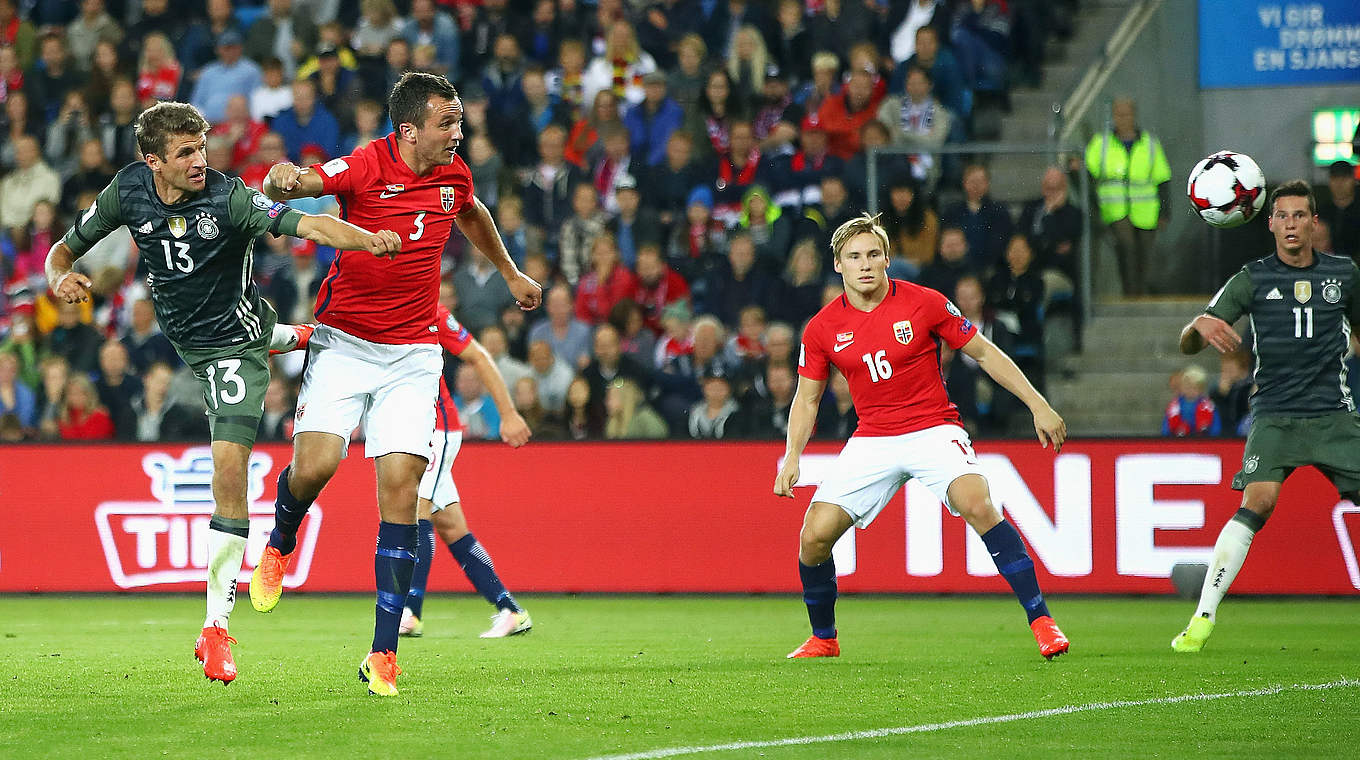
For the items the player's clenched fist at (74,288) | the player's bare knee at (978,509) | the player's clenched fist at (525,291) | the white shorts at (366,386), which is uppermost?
the player's clenched fist at (74,288)

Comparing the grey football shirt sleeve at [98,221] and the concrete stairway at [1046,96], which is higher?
the concrete stairway at [1046,96]

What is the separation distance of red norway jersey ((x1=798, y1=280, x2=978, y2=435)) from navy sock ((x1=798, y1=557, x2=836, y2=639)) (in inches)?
26.0

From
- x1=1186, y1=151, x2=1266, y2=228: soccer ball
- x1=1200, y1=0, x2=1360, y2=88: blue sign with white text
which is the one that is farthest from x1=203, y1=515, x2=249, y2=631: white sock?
x1=1200, y1=0, x2=1360, y2=88: blue sign with white text

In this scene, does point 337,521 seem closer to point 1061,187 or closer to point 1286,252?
point 1061,187

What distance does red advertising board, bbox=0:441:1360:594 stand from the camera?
11.7 m

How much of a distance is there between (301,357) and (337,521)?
2326mm

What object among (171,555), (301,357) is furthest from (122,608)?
(301,357)

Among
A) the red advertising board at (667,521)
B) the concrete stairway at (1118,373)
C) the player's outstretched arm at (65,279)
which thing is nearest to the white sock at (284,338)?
the player's outstretched arm at (65,279)

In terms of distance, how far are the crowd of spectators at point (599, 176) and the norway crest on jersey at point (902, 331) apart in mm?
4550

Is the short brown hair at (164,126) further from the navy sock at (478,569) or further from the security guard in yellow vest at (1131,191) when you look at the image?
the security guard in yellow vest at (1131,191)

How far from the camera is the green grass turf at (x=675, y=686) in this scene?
5.75 meters

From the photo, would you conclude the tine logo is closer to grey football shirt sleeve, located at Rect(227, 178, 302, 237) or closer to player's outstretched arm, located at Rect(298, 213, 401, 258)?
grey football shirt sleeve, located at Rect(227, 178, 302, 237)

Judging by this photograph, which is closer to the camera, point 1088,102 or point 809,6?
point 1088,102

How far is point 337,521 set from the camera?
12672 millimetres
